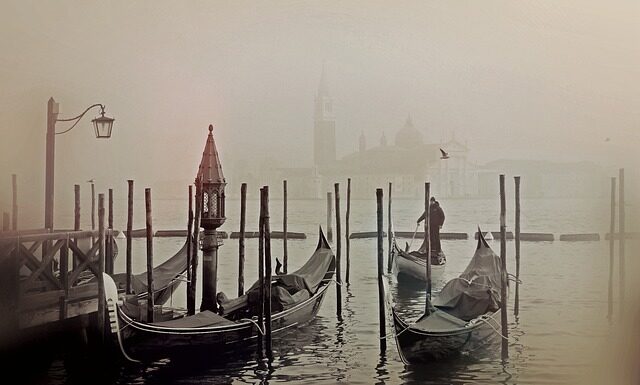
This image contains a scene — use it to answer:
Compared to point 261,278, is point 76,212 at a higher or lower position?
higher

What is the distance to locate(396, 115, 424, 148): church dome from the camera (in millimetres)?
3684

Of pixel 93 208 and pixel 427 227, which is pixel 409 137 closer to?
pixel 427 227

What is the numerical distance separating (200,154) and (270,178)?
0.30 meters

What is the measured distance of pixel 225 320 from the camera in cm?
375

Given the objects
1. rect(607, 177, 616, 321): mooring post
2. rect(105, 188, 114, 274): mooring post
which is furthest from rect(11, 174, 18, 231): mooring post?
rect(607, 177, 616, 321): mooring post

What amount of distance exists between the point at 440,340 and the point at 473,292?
0.79ft

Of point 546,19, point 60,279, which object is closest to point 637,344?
point 546,19

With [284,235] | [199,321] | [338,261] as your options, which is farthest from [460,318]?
[199,321]

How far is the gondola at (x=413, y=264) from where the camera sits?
3.70m

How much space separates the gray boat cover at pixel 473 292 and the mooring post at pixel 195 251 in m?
0.98

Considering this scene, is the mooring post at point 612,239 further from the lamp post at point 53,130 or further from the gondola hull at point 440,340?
the lamp post at point 53,130

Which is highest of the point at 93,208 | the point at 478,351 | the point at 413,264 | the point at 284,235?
the point at 93,208

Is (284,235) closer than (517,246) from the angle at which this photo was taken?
No

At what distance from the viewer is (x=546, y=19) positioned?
3.70m
